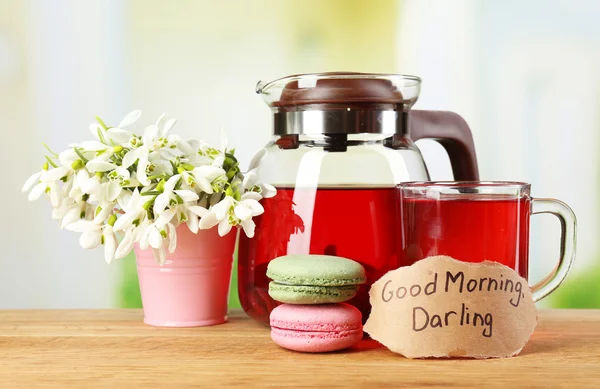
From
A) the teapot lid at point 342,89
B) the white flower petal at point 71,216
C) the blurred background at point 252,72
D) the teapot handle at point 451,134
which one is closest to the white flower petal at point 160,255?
the white flower petal at point 71,216

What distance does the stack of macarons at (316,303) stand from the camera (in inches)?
30.4

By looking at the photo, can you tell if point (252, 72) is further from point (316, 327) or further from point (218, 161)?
point (316, 327)

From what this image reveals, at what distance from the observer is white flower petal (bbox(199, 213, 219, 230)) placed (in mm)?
868

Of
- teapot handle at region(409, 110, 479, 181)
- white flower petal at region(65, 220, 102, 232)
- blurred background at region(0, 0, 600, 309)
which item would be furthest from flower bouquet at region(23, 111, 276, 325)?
blurred background at region(0, 0, 600, 309)

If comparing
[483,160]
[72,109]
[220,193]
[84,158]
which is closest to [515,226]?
[220,193]

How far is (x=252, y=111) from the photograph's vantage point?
1511mm

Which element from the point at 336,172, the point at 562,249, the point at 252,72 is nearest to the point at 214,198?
the point at 336,172

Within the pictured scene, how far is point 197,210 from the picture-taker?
0.87 metres

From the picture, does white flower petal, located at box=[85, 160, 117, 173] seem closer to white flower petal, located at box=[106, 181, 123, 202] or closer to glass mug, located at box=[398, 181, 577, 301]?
white flower petal, located at box=[106, 181, 123, 202]

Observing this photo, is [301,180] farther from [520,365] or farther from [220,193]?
[520,365]

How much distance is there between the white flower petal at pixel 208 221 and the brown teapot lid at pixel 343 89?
0.53 feet

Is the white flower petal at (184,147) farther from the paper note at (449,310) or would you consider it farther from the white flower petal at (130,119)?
the paper note at (449,310)

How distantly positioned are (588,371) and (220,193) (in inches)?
17.2

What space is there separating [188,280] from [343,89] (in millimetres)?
293
